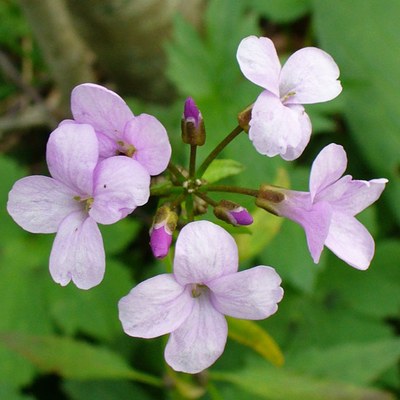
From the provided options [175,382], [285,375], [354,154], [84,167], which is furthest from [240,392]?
[84,167]

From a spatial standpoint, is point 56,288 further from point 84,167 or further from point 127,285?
point 84,167

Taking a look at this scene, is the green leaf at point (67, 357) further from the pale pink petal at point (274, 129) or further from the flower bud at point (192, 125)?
the pale pink petal at point (274, 129)

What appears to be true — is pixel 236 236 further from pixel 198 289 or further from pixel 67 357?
pixel 67 357

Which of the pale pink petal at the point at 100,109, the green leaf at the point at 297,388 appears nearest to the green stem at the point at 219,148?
the pale pink petal at the point at 100,109

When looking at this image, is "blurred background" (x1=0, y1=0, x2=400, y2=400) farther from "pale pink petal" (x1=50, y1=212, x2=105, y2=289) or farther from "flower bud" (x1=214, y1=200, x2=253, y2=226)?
"pale pink petal" (x1=50, y1=212, x2=105, y2=289)

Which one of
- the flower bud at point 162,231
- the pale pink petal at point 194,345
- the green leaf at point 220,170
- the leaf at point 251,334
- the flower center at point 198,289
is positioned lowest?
the leaf at point 251,334
